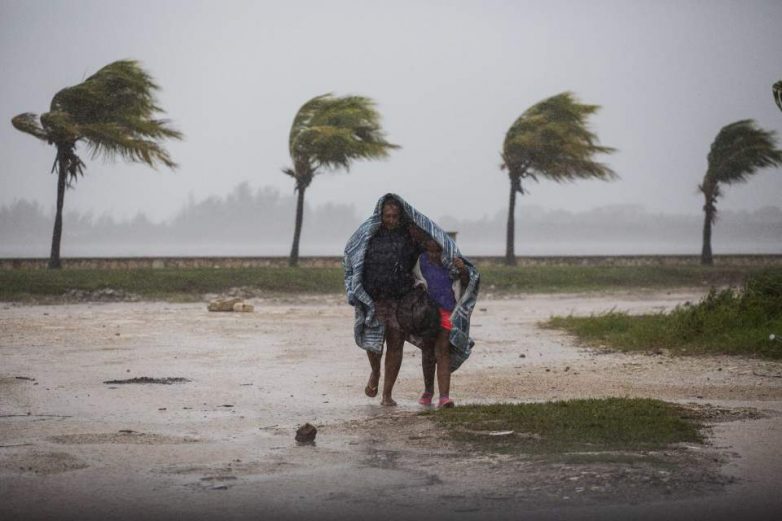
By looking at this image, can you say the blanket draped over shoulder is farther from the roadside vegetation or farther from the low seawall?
the low seawall

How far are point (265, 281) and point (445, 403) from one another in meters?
23.4

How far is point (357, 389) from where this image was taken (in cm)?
1181

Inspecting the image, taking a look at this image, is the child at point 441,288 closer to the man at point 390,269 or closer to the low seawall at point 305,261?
the man at point 390,269

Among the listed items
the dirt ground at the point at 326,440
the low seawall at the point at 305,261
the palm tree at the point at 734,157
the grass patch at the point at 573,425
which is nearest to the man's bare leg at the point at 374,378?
the dirt ground at the point at 326,440

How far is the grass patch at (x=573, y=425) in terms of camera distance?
26.3 ft

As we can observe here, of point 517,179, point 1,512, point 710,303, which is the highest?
point 517,179

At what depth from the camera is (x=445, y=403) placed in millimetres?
9977

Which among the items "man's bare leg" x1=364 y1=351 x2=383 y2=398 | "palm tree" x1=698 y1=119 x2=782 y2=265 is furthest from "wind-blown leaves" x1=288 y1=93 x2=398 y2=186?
"man's bare leg" x1=364 y1=351 x2=383 y2=398

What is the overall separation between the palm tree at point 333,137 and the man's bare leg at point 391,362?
96.9ft

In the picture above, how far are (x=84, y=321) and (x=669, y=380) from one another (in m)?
11.9

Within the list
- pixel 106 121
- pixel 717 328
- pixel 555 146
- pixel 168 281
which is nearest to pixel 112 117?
pixel 106 121

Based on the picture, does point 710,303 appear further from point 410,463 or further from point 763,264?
point 763,264

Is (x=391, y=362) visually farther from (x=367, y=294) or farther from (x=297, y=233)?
(x=297, y=233)

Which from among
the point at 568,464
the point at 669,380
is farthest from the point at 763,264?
the point at 568,464
